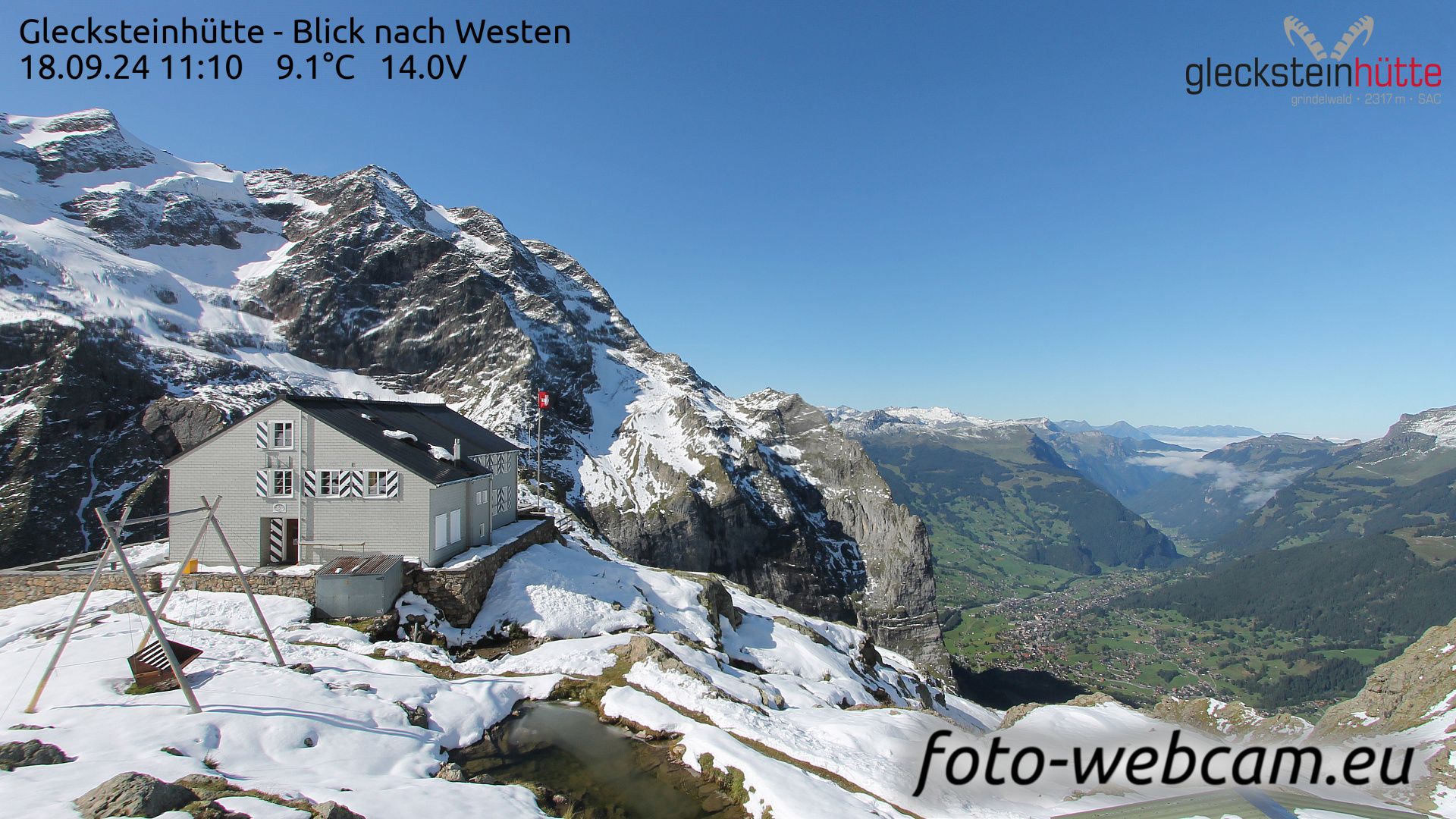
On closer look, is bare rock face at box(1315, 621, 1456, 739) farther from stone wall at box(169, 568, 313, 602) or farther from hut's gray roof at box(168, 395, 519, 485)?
stone wall at box(169, 568, 313, 602)

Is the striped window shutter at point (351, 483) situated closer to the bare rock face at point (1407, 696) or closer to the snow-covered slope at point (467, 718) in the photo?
the snow-covered slope at point (467, 718)

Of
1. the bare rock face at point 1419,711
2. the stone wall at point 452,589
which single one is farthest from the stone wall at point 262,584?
the bare rock face at point 1419,711

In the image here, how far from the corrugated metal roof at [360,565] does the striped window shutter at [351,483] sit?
11.0 ft

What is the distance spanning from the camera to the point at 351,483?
30.4 metres

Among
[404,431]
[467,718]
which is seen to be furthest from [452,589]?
[467,718]

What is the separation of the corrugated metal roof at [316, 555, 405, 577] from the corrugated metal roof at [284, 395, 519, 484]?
426 centimetres

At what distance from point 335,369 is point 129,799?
154934 millimetres

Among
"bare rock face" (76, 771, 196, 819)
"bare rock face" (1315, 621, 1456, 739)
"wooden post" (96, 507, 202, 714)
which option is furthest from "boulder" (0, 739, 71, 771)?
"bare rock face" (1315, 621, 1456, 739)

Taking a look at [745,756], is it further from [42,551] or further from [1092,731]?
[42,551]

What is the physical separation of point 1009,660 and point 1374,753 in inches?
7756

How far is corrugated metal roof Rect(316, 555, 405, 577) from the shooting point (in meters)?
26.3

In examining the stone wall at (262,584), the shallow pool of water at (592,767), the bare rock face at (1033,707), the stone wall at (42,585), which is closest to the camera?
the shallow pool of water at (592,767)

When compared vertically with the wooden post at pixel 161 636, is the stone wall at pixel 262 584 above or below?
below

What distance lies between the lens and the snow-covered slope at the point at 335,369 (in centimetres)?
9506
